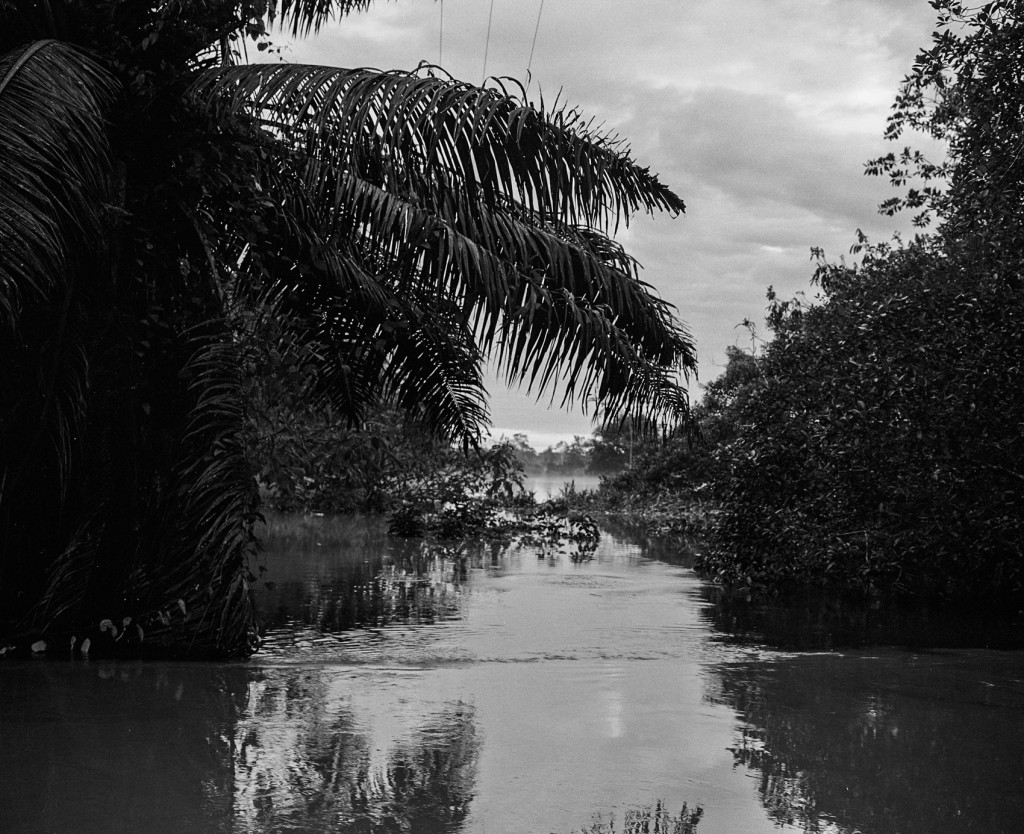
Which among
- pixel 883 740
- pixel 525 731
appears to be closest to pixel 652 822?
pixel 525 731

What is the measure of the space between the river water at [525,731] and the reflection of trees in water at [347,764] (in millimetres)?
17

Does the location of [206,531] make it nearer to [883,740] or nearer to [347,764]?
[347,764]

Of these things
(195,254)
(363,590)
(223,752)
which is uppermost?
(195,254)

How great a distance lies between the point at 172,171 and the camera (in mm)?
7680

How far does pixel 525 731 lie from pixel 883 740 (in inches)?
77.4

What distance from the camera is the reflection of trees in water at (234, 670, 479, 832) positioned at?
452 cm

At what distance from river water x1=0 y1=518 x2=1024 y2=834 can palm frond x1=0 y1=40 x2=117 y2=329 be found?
2345 millimetres

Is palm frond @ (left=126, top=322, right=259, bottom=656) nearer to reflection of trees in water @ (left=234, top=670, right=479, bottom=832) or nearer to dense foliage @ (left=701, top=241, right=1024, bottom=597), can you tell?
reflection of trees in water @ (left=234, top=670, right=479, bottom=832)

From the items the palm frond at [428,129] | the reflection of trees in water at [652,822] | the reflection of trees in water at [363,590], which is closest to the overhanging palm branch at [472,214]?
the palm frond at [428,129]

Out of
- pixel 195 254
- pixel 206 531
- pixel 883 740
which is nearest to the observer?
pixel 883 740

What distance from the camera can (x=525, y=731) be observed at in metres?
5.95

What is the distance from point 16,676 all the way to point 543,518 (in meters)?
16.1

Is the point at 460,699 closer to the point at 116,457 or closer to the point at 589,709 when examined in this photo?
the point at 589,709

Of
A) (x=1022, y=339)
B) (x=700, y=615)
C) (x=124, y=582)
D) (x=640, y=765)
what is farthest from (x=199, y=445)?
(x=1022, y=339)
